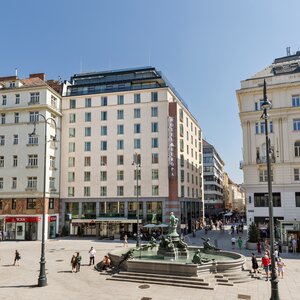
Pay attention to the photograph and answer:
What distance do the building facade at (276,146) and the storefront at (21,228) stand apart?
1236 inches

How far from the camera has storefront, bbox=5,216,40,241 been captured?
51375 millimetres

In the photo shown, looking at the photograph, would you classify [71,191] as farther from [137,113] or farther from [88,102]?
[137,113]

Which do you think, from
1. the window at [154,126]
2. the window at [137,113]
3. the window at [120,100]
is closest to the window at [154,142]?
the window at [154,126]

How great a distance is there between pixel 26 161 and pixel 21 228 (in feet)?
33.7

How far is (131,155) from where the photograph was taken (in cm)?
5466

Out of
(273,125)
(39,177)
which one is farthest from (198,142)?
(39,177)

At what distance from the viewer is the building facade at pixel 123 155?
53.2 metres

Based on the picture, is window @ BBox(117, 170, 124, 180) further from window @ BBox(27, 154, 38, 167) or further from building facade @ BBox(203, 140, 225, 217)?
building facade @ BBox(203, 140, 225, 217)

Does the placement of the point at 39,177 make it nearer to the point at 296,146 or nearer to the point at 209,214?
the point at 296,146

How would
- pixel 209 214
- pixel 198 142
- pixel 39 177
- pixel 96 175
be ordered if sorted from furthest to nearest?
pixel 209 214, pixel 198 142, pixel 96 175, pixel 39 177

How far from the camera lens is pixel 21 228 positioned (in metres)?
51.9

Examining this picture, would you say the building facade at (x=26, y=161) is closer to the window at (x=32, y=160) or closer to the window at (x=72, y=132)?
the window at (x=32, y=160)

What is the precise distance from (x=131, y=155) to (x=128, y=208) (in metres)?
8.42

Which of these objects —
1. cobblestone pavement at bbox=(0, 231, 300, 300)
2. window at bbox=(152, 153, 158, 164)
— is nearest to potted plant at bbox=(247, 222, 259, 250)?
cobblestone pavement at bbox=(0, 231, 300, 300)
